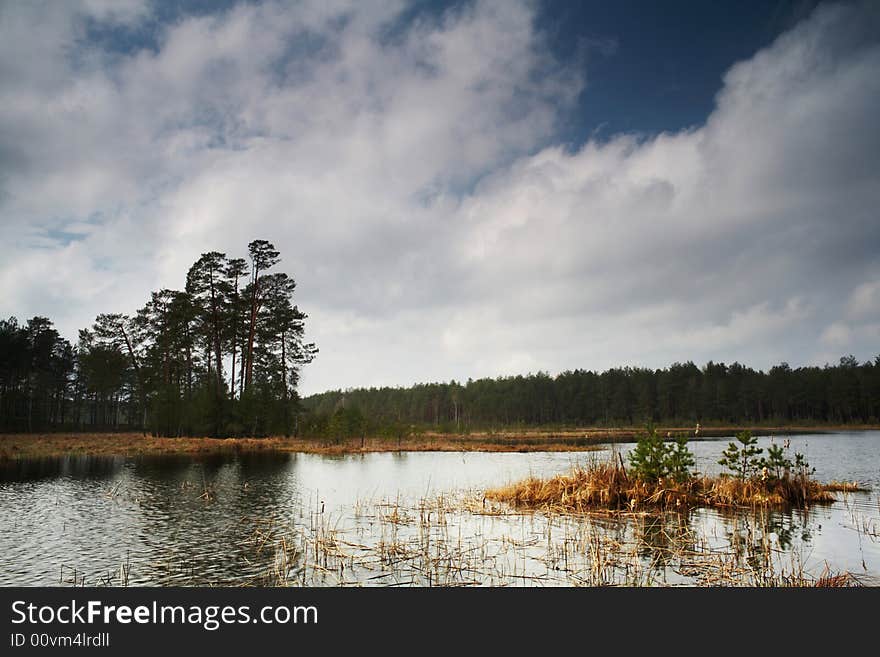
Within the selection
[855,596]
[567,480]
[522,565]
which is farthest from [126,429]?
[855,596]

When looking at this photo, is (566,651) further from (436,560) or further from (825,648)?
(436,560)

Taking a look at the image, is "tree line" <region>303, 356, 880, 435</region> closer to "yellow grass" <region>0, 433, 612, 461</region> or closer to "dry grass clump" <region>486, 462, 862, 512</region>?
"yellow grass" <region>0, 433, 612, 461</region>

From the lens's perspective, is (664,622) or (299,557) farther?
(299,557)

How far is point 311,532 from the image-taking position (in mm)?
13977

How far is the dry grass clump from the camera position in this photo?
17375 mm

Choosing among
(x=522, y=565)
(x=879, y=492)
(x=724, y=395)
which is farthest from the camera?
(x=724, y=395)

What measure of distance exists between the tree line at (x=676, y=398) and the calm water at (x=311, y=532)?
70.5 m

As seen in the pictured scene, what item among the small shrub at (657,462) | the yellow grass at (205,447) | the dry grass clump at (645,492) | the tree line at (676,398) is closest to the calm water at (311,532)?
the dry grass clump at (645,492)

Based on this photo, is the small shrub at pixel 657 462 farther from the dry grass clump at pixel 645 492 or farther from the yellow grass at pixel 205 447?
the yellow grass at pixel 205 447

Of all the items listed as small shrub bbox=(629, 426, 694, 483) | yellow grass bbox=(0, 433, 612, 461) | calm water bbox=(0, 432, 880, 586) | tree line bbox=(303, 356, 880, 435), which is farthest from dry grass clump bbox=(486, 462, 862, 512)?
tree line bbox=(303, 356, 880, 435)

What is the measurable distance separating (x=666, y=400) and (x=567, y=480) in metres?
113

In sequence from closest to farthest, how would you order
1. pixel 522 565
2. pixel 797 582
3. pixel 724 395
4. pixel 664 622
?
pixel 664 622, pixel 797 582, pixel 522 565, pixel 724 395

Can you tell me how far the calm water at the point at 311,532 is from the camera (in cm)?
1033

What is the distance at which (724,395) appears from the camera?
117 meters
